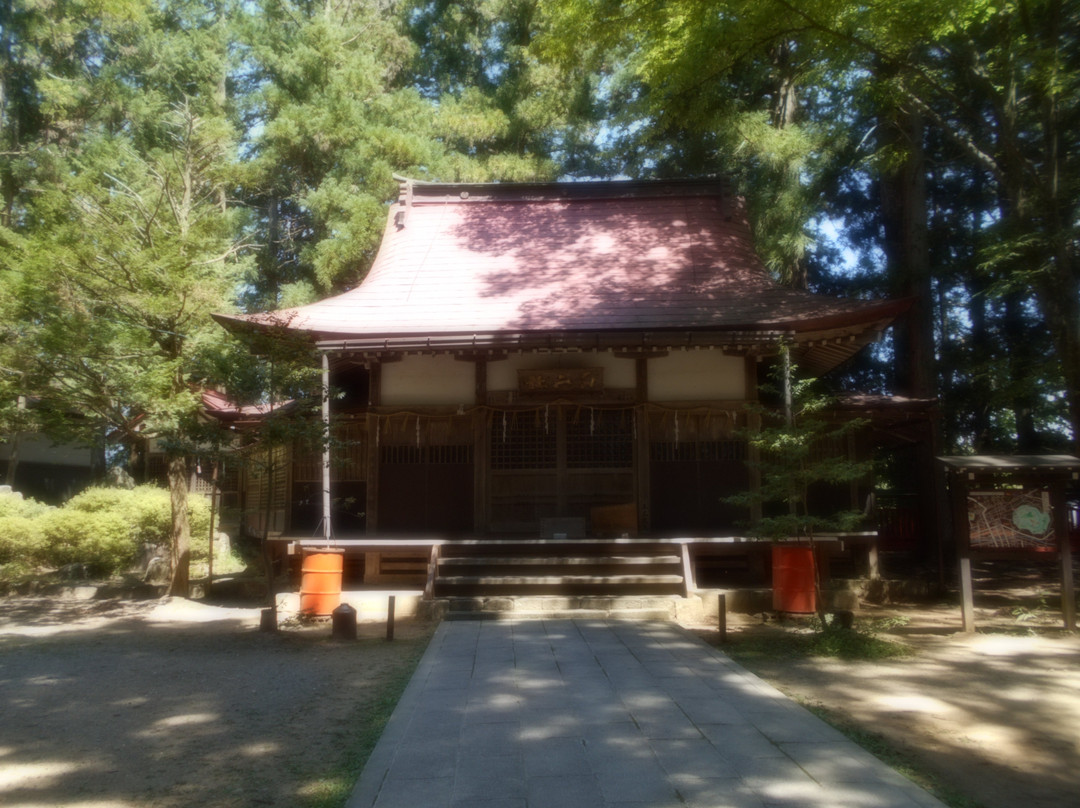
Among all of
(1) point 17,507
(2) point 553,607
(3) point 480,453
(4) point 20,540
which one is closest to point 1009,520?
(2) point 553,607

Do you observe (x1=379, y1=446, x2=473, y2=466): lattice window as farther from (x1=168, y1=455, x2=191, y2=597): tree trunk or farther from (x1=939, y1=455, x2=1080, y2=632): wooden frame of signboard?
(x1=939, y1=455, x2=1080, y2=632): wooden frame of signboard

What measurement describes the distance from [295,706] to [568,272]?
26.9ft

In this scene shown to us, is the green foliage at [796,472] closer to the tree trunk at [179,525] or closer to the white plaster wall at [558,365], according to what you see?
the white plaster wall at [558,365]

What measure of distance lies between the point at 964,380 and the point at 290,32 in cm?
1903

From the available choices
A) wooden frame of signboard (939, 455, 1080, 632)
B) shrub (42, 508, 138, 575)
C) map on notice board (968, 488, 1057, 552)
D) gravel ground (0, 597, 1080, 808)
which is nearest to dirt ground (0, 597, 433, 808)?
gravel ground (0, 597, 1080, 808)

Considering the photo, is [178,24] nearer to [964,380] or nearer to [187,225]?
[187,225]

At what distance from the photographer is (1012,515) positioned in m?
8.09

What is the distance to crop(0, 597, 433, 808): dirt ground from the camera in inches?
152

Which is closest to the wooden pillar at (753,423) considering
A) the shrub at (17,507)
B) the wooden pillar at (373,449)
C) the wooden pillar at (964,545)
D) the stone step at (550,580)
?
the stone step at (550,580)

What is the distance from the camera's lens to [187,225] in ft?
36.2

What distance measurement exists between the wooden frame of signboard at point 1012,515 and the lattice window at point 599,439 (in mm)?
4158

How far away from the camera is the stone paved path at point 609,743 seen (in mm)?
3449

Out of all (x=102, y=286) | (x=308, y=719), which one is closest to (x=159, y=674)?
(x=308, y=719)

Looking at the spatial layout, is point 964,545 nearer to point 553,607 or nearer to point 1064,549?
point 1064,549
